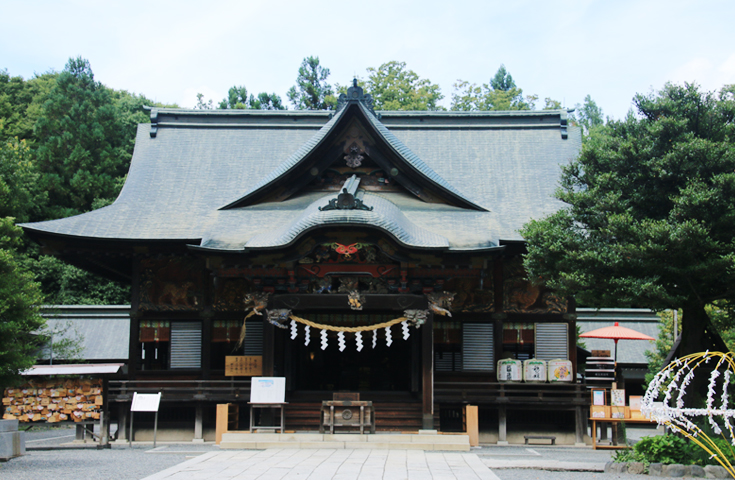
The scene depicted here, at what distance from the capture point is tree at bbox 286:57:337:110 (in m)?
44.8

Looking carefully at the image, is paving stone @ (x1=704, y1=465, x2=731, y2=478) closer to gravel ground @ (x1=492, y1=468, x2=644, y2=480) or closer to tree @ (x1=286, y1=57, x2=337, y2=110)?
gravel ground @ (x1=492, y1=468, x2=644, y2=480)

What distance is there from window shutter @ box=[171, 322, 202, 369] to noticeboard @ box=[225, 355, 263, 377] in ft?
3.10

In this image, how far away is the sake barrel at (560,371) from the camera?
16141 mm

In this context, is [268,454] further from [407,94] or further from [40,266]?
[407,94]

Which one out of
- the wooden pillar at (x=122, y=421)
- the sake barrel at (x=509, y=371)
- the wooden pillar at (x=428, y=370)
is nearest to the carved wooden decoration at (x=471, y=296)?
the sake barrel at (x=509, y=371)

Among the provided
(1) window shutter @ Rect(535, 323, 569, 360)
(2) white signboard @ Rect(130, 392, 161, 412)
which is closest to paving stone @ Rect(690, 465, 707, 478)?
(1) window shutter @ Rect(535, 323, 569, 360)

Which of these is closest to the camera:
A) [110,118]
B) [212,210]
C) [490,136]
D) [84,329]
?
[212,210]

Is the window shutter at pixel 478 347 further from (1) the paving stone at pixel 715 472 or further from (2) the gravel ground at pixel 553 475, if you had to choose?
(1) the paving stone at pixel 715 472

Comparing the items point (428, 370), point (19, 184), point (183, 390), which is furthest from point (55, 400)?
point (19, 184)

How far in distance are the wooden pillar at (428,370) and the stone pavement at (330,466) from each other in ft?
5.45

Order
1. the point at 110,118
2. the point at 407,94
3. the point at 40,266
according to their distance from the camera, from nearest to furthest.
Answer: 1. the point at 40,266
2. the point at 110,118
3. the point at 407,94

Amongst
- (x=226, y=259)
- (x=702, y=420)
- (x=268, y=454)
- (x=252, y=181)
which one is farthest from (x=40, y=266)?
(x=702, y=420)

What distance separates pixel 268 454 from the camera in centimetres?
1268

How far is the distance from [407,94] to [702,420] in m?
30.9
